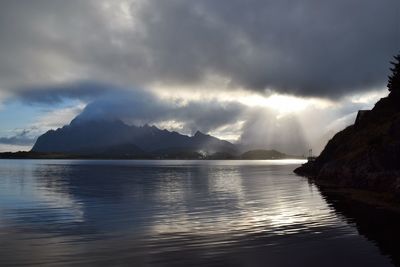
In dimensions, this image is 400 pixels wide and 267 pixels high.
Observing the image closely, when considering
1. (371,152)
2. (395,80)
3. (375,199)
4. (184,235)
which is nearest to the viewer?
(184,235)

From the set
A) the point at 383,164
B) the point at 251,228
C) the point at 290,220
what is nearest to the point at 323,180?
the point at 383,164

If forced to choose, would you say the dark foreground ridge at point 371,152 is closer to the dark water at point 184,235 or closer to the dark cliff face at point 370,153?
the dark cliff face at point 370,153

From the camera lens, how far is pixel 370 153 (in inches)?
3137

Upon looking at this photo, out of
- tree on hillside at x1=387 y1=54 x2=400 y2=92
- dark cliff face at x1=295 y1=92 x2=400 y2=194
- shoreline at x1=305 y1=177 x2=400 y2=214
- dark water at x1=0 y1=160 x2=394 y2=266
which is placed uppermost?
tree on hillside at x1=387 y1=54 x2=400 y2=92

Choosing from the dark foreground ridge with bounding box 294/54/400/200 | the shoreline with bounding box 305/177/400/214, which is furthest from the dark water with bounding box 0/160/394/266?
Result: the dark foreground ridge with bounding box 294/54/400/200

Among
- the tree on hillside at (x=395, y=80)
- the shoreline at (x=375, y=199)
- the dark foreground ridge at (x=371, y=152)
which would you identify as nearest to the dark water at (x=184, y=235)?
the shoreline at (x=375, y=199)

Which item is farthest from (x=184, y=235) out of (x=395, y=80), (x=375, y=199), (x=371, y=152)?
(x=395, y=80)

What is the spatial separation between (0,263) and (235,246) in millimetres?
16842

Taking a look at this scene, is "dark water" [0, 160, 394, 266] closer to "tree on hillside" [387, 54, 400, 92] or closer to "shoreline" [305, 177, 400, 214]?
"shoreline" [305, 177, 400, 214]

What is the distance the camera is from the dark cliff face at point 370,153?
68500mm

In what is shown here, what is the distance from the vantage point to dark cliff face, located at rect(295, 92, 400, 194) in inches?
2697

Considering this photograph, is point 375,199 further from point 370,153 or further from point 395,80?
point 395,80

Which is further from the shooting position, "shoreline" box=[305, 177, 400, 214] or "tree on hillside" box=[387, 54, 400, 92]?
"tree on hillside" box=[387, 54, 400, 92]

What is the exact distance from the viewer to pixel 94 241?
32906 mm
